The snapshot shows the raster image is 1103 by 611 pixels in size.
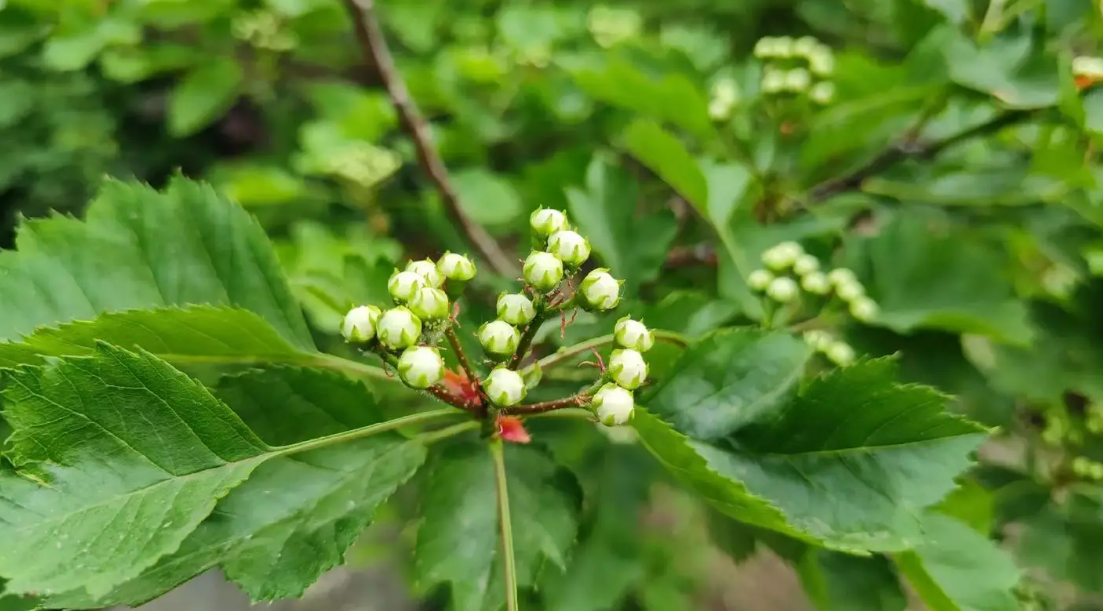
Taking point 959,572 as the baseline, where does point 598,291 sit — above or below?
above

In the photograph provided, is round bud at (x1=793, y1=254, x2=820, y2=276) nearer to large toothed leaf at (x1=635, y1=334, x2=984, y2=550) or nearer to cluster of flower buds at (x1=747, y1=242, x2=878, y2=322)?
cluster of flower buds at (x1=747, y1=242, x2=878, y2=322)

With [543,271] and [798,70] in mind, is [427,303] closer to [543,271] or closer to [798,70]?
[543,271]

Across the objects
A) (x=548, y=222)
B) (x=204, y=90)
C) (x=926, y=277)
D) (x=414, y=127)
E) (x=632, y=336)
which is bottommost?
(x=926, y=277)

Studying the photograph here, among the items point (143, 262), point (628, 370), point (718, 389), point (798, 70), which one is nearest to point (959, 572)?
point (718, 389)

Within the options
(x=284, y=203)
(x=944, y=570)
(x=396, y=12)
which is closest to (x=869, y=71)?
(x=944, y=570)

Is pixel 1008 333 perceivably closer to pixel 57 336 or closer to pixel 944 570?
pixel 944 570

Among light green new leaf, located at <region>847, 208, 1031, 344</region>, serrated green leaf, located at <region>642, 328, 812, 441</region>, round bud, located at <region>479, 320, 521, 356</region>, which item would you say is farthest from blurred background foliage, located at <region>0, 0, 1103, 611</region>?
round bud, located at <region>479, 320, 521, 356</region>

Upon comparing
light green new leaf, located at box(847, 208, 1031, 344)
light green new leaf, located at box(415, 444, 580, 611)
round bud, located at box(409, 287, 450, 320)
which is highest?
round bud, located at box(409, 287, 450, 320)
